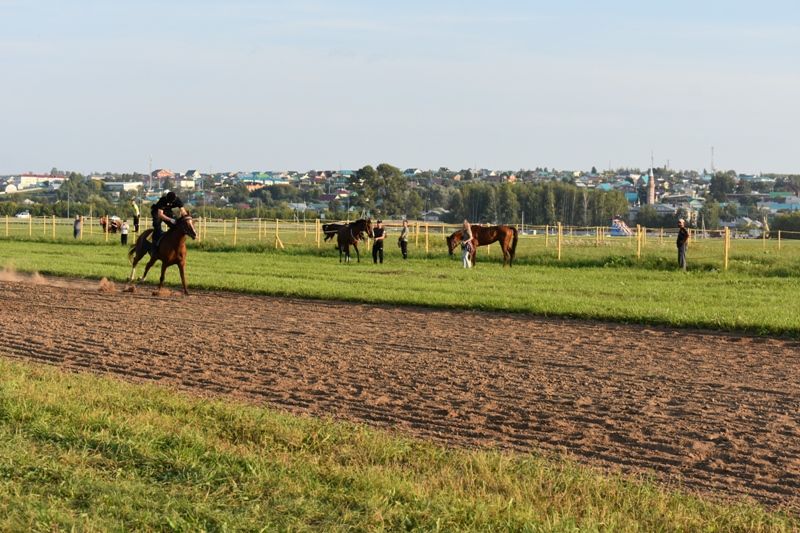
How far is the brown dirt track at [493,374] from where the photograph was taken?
9.66 metres

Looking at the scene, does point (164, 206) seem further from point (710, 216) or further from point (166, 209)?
point (710, 216)

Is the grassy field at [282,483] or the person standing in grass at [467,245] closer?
the grassy field at [282,483]

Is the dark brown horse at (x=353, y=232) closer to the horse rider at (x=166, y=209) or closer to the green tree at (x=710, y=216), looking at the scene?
the horse rider at (x=166, y=209)

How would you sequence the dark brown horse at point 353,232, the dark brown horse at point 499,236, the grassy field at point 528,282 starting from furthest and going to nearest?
the dark brown horse at point 353,232, the dark brown horse at point 499,236, the grassy field at point 528,282

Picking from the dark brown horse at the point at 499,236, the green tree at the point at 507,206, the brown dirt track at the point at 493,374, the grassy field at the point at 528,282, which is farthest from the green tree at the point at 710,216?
the brown dirt track at the point at 493,374

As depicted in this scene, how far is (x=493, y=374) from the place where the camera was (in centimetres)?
1362

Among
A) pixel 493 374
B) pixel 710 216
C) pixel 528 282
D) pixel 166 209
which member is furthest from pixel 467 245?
pixel 710 216

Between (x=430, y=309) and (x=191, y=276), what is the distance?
31.9 feet

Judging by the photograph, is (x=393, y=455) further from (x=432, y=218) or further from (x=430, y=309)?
(x=432, y=218)

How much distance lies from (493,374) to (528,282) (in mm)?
16031

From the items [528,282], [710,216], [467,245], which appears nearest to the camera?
[528,282]

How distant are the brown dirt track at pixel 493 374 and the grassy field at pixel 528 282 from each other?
144 centimetres

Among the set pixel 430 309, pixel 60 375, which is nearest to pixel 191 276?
pixel 430 309

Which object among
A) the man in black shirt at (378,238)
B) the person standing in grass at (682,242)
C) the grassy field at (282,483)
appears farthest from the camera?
the man in black shirt at (378,238)
